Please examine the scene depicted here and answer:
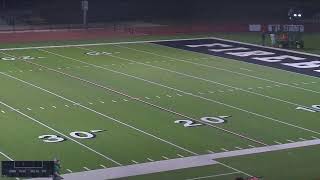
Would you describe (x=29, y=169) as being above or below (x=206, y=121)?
above

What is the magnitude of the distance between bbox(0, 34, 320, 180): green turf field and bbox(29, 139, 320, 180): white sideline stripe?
0.80ft

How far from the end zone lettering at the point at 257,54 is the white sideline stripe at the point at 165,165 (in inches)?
417

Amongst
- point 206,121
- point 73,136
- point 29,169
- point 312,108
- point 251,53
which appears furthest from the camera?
point 251,53

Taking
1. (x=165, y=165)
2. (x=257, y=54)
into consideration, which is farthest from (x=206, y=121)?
(x=257, y=54)

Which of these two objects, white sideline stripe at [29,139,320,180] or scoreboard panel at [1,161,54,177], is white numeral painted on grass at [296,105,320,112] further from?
scoreboard panel at [1,161,54,177]

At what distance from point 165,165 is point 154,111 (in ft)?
16.9

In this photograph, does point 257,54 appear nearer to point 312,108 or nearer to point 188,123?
point 312,108

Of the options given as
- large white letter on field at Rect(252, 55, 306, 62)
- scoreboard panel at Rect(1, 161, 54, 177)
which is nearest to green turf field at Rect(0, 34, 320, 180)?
large white letter on field at Rect(252, 55, 306, 62)

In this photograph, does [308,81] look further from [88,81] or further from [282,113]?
[88,81]

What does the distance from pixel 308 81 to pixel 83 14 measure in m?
23.5

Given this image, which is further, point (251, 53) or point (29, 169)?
point (251, 53)

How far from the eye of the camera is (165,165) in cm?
1480

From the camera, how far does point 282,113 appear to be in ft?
65.2

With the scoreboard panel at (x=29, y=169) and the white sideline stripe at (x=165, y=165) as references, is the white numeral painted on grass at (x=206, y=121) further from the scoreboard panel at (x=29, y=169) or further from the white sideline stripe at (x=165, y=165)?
the scoreboard panel at (x=29, y=169)
